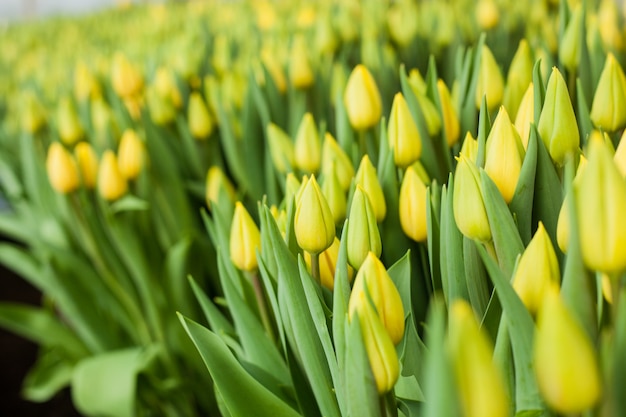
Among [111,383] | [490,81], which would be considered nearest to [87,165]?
[111,383]

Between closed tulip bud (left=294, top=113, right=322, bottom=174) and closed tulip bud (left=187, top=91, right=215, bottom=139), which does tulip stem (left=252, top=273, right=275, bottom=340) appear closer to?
closed tulip bud (left=294, top=113, right=322, bottom=174)

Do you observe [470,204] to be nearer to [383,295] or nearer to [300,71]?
[383,295]

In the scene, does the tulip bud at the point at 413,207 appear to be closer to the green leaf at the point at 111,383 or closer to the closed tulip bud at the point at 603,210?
the closed tulip bud at the point at 603,210

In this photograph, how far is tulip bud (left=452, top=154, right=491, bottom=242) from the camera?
388 mm

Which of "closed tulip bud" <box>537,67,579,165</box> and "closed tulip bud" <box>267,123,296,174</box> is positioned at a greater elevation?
"closed tulip bud" <box>537,67,579,165</box>

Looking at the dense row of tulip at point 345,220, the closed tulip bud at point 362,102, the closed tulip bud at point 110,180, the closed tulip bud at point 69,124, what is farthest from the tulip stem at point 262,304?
the closed tulip bud at point 69,124

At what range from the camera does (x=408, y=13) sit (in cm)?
110

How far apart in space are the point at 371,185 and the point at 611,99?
202 mm

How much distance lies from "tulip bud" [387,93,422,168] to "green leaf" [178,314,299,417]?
0.72ft

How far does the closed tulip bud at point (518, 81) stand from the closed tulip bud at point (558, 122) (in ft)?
0.53

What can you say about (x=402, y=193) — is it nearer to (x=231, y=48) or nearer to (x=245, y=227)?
(x=245, y=227)

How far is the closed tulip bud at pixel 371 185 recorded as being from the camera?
49 centimetres

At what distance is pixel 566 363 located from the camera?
0.25 metres

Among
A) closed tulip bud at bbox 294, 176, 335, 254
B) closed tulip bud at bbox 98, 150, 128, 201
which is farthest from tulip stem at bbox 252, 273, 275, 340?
closed tulip bud at bbox 98, 150, 128, 201
